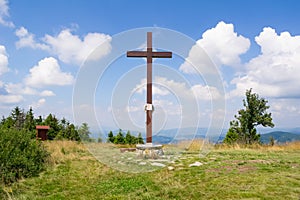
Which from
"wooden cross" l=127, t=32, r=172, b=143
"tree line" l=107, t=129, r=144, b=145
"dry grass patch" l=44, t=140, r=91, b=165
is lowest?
"dry grass patch" l=44, t=140, r=91, b=165

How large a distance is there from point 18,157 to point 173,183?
13.9 feet

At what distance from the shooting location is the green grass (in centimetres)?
584

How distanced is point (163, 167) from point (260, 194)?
11.9 ft

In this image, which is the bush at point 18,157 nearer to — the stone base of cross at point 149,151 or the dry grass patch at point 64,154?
the dry grass patch at point 64,154

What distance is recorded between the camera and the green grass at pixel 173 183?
5.84 m

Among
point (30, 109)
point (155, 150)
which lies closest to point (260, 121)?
point (155, 150)

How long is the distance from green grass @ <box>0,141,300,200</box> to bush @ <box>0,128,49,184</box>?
323mm

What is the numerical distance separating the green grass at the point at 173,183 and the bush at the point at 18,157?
1.06 ft

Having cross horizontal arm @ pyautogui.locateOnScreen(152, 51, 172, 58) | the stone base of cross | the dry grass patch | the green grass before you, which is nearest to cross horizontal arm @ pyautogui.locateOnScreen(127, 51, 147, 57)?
cross horizontal arm @ pyautogui.locateOnScreen(152, 51, 172, 58)

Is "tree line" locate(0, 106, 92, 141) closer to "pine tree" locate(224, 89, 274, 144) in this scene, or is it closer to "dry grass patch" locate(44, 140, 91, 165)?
"dry grass patch" locate(44, 140, 91, 165)

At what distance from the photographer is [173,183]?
6.71 metres

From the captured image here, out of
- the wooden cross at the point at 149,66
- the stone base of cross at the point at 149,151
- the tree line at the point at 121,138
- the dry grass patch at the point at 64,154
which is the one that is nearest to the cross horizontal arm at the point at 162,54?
the wooden cross at the point at 149,66

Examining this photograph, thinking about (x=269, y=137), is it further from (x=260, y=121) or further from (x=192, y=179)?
(x=192, y=179)

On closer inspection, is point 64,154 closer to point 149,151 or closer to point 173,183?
point 149,151
